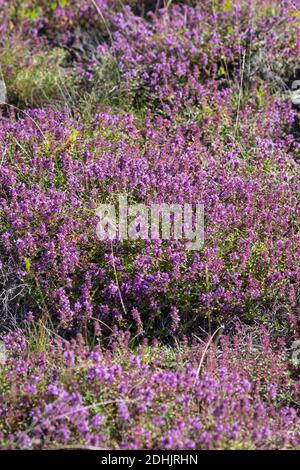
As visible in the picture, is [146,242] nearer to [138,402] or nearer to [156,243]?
→ [156,243]

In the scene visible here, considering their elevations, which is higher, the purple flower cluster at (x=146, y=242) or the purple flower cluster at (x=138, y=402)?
the purple flower cluster at (x=146, y=242)

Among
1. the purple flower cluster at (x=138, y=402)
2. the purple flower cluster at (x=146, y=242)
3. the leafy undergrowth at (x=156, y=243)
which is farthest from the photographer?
the purple flower cluster at (x=146, y=242)

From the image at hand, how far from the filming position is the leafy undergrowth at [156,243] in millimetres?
3525

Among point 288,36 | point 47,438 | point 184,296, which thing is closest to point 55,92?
point 288,36

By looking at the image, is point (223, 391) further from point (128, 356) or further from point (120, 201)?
point (120, 201)

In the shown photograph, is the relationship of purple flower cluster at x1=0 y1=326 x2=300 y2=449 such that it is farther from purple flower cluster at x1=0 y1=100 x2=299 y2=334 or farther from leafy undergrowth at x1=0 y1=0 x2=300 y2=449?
purple flower cluster at x1=0 y1=100 x2=299 y2=334

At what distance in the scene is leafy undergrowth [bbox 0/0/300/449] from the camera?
3.53m

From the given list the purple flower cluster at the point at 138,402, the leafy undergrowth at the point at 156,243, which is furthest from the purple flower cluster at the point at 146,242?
the purple flower cluster at the point at 138,402

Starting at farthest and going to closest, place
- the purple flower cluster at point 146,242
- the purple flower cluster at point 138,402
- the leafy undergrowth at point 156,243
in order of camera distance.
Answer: the purple flower cluster at point 146,242 < the leafy undergrowth at point 156,243 < the purple flower cluster at point 138,402

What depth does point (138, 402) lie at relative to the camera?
11.4 feet

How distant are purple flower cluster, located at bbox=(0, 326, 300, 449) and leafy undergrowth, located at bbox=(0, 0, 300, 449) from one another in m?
0.01

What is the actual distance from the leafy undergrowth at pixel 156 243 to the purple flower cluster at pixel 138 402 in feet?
0.03

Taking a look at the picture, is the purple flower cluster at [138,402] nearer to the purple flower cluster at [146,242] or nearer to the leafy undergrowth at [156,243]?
the leafy undergrowth at [156,243]

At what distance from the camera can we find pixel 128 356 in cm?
384
